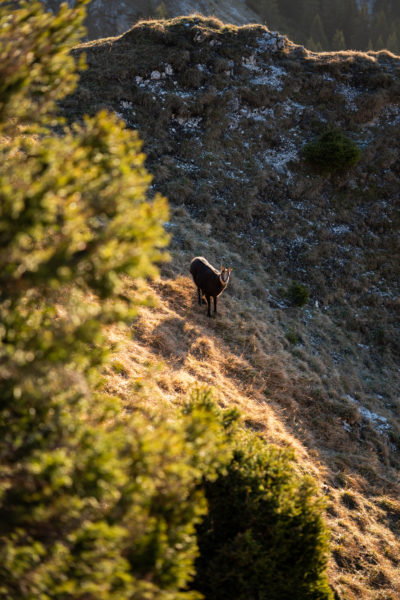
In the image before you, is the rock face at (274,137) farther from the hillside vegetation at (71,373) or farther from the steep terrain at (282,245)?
the hillside vegetation at (71,373)

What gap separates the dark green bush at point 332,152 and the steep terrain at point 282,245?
1.52 feet

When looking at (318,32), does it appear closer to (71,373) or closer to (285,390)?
(285,390)

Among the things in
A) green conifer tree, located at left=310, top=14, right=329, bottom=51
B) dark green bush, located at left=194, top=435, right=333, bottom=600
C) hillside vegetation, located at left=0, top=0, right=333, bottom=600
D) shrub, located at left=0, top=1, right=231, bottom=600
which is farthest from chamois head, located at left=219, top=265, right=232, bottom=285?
green conifer tree, located at left=310, top=14, right=329, bottom=51

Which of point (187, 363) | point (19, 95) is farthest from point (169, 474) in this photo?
point (187, 363)

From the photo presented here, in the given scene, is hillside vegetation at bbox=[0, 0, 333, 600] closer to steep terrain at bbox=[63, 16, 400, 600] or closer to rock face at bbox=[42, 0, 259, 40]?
steep terrain at bbox=[63, 16, 400, 600]

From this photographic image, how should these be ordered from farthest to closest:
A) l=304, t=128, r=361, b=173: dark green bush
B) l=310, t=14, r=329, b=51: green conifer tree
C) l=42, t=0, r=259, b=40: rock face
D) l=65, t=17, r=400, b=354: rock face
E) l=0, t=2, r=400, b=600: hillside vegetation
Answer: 1. l=310, t=14, r=329, b=51: green conifer tree
2. l=42, t=0, r=259, b=40: rock face
3. l=304, t=128, r=361, b=173: dark green bush
4. l=65, t=17, r=400, b=354: rock face
5. l=0, t=2, r=400, b=600: hillside vegetation

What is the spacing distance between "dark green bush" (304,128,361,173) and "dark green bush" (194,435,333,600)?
19380mm

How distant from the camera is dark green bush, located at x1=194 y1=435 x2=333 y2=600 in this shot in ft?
14.0

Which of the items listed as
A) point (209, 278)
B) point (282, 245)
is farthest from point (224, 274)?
point (282, 245)

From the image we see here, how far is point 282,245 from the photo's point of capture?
711 inches

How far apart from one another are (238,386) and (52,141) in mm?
8255

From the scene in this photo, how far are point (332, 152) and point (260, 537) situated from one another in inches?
800

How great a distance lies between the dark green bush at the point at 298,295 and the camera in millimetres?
15469

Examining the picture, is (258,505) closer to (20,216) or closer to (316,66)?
(20,216)
